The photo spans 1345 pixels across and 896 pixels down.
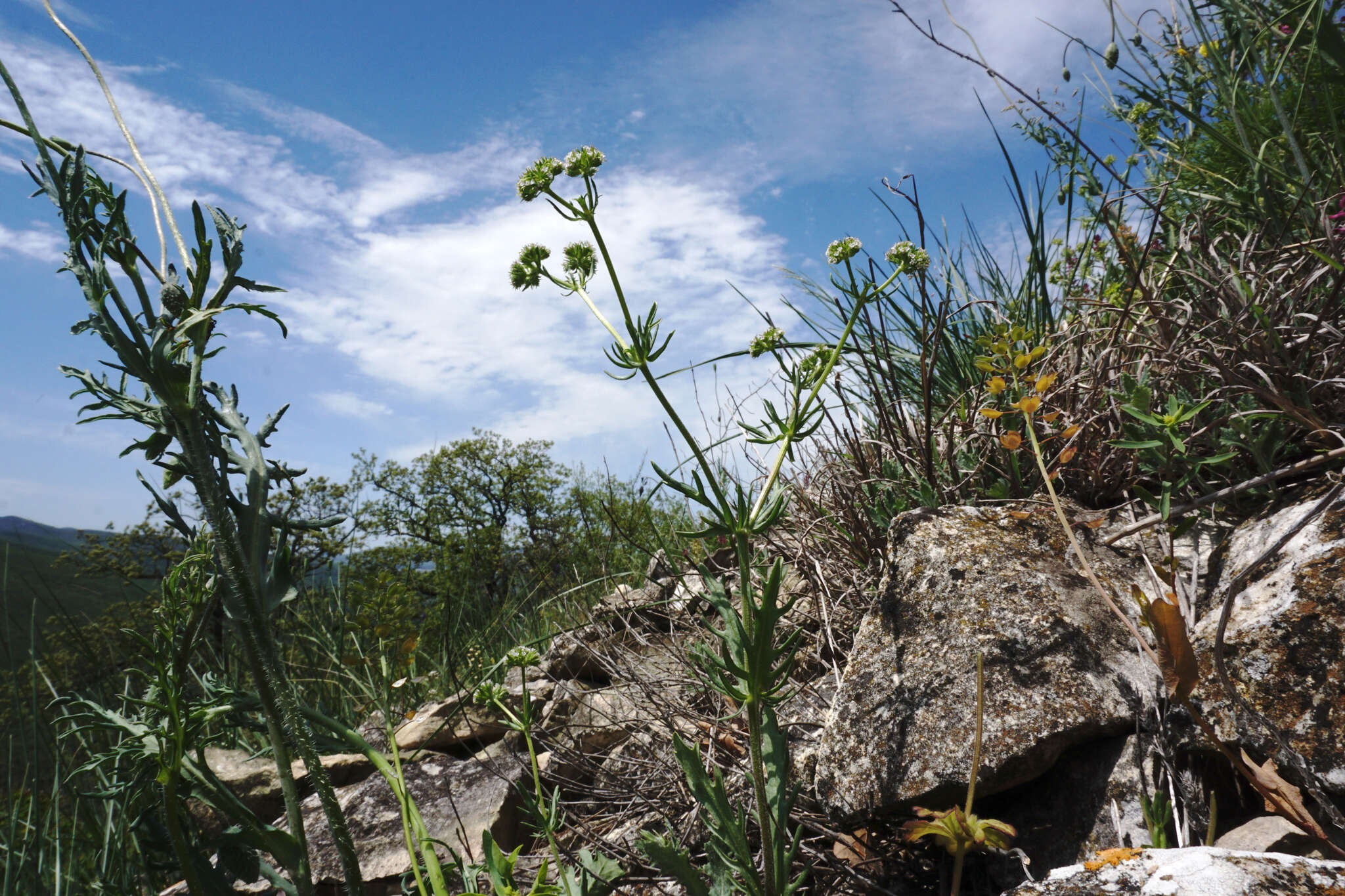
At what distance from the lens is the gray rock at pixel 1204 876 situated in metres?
1.15

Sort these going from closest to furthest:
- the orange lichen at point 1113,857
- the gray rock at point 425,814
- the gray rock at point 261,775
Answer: the orange lichen at point 1113,857, the gray rock at point 425,814, the gray rock at point 261,775

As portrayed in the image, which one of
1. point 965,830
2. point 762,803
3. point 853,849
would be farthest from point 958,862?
point 853,849

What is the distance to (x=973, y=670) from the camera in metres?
1.81

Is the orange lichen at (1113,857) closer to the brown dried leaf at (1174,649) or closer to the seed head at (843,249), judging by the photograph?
the brown dried leaf at (1174,649)

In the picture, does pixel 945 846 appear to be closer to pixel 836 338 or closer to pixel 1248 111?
pixel 836 338

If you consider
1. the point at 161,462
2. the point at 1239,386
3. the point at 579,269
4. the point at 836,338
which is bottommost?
the point at 161,462

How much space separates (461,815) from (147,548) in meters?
9.56

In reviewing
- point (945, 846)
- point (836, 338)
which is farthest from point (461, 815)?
point (836, 338)

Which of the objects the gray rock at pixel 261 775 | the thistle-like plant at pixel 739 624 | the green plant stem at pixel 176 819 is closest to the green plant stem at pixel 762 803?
the thistle-like plant at pixel 739 624

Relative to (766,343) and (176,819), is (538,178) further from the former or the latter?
(176,819)

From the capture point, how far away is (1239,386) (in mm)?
1853

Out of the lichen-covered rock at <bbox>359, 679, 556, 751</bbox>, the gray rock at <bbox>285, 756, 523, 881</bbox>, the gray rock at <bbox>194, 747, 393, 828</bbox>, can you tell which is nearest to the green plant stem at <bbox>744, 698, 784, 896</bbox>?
the gray rock at <bbox>285, 756, 523, 881</bbox>

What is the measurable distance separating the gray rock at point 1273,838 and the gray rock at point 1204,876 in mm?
184

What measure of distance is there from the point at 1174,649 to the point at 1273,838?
1.22ft
